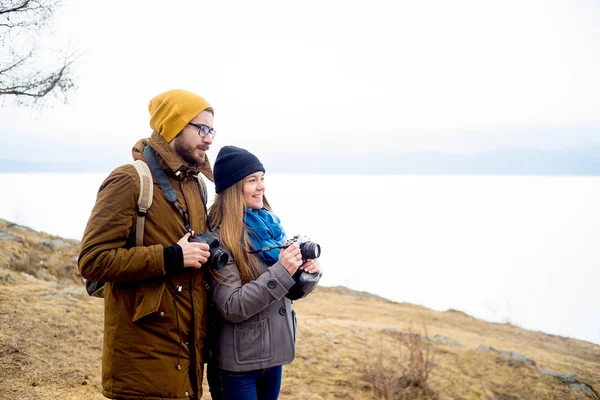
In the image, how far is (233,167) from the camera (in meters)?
2.35

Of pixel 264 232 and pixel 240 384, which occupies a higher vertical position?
pixel 264 232

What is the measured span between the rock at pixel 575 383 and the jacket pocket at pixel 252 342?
6.13m

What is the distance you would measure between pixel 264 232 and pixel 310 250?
→ 274 millimetres

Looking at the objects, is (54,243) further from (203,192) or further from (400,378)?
(203,192)

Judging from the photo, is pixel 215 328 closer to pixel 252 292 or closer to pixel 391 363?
pixel 252 292

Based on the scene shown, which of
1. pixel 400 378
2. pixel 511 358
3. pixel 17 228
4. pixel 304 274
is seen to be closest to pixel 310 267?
pixel 304 274

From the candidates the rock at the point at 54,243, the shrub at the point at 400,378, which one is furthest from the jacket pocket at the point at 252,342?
the rock at the point at 54,243

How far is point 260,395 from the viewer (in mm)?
2332

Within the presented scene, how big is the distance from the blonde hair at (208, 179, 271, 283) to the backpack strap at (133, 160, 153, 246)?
16.3 inches

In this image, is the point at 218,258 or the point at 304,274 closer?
the point at 218,258

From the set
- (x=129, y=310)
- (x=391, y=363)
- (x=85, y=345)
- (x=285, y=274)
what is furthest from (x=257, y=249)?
(x=391, y=363)

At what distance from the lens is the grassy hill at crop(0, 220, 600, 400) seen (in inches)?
156

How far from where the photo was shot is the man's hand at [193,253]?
6.30 ft

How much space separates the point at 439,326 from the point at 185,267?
10527mm
